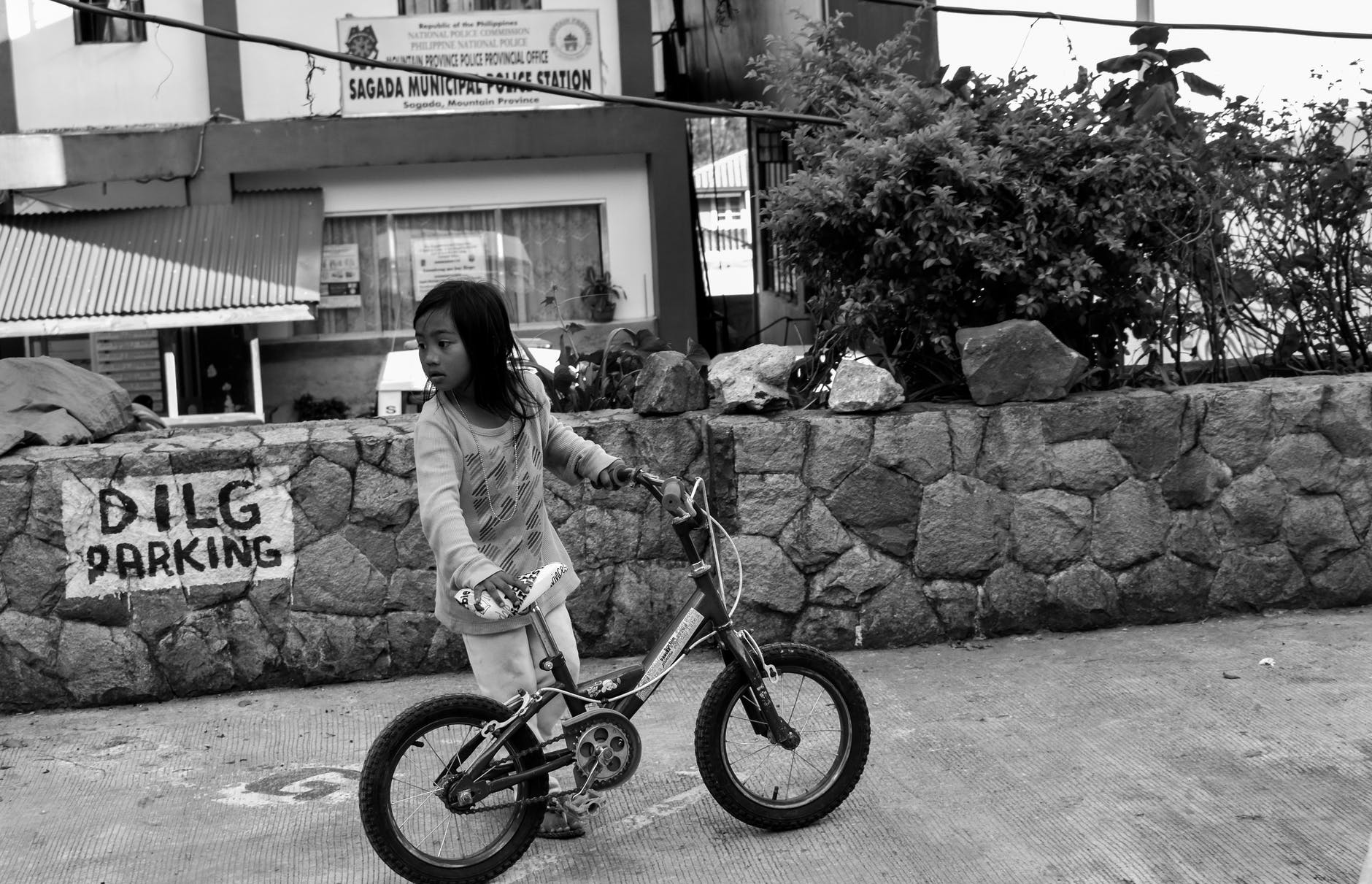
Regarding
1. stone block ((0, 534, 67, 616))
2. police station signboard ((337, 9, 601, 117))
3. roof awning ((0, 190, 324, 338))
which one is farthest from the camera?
police station signboard ((337, 9, 601, 117))

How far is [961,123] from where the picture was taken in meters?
5.69

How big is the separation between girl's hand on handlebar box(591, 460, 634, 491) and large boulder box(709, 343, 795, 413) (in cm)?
178

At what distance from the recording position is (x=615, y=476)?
12.3 feet

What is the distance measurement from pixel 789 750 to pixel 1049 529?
7.40 feet

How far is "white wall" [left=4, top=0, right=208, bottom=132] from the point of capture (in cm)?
1300

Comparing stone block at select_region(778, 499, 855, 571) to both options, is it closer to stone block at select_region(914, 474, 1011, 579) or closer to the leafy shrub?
stone block at select_region(914, 474, 1011, 579)

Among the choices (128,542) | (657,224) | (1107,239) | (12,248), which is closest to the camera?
(128,542)

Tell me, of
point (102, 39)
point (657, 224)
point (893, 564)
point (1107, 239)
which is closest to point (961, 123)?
point (1107, 239)

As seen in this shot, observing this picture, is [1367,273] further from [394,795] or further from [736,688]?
[394,795]

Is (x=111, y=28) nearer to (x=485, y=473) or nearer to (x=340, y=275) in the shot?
(x=340, y=275)

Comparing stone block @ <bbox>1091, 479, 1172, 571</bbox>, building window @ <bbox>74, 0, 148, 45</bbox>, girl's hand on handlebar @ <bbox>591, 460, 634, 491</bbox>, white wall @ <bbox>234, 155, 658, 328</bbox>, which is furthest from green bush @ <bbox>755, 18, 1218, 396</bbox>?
building window @ <bbox>74, 0, 148, 45</bbox>

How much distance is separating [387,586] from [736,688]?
2117mm

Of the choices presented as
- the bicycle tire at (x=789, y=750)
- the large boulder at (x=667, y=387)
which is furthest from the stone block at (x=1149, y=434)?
the bicycle tire at (x=789, y=750)

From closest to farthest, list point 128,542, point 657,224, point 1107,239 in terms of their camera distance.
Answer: point 128,542
point 1107,239
point 657,224
